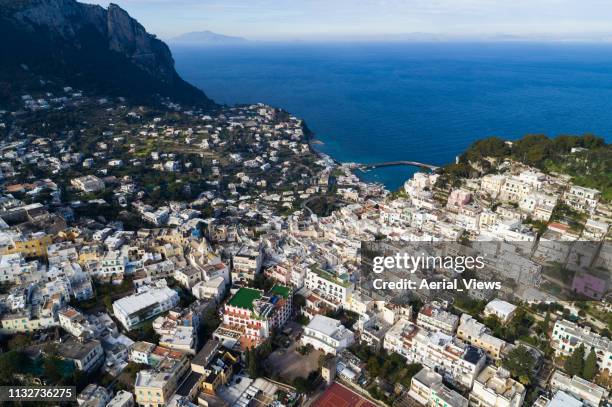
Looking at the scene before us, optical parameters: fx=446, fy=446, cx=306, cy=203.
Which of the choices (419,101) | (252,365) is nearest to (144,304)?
(252,365)

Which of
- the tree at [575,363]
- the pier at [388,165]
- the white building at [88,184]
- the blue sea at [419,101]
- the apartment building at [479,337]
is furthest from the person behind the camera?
the blue sea at [419,101]

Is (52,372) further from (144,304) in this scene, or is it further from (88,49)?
(88,49)

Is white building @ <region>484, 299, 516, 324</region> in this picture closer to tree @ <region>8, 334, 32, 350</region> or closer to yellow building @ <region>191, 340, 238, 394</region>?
yellow building @ <region>191, 340, 238, 394</region>

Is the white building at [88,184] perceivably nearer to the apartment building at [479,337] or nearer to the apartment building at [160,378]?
the apartment building at [160,378]

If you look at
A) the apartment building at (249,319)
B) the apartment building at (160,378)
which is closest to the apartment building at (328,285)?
the apartment building at (249,319)

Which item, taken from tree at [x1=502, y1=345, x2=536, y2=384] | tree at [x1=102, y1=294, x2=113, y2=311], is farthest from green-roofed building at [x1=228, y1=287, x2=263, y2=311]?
tree at [x1=502, y1=345, x2=536, y2=384]
